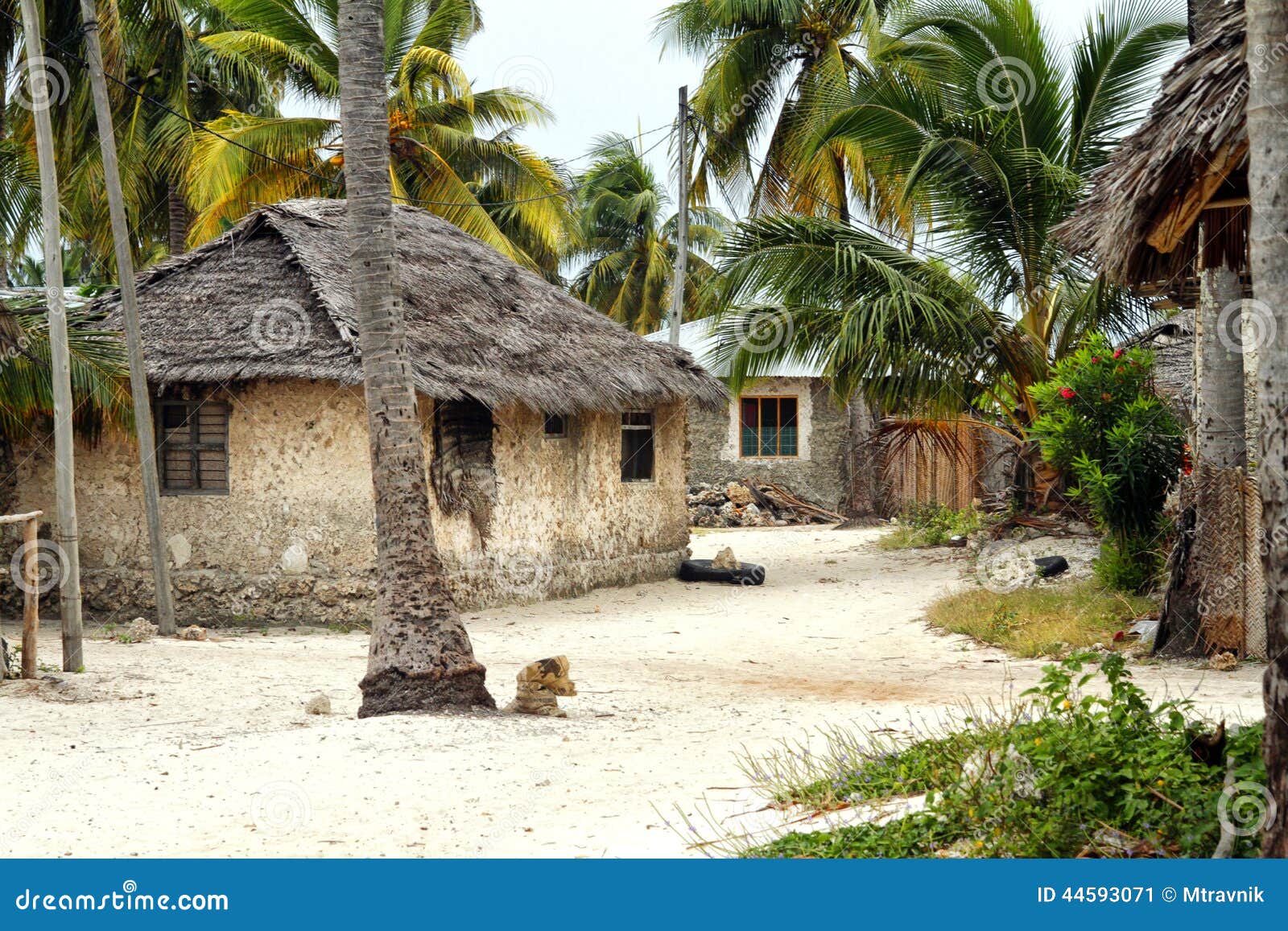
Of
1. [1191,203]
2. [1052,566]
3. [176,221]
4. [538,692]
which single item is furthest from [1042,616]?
[176,221]

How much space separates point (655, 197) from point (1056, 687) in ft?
110

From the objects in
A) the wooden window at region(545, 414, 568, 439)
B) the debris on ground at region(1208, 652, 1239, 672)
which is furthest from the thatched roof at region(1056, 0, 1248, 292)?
the wooden window at region(545, 414, 568, 439)

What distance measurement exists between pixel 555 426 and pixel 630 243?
80.1 feet

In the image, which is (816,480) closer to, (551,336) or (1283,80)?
(551,336)

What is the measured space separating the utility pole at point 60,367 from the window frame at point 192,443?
→ 300 cm

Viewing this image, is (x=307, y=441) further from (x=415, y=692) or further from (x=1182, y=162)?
(x=1182, y=162)

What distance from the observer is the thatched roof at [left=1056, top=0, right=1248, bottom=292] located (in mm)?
5812

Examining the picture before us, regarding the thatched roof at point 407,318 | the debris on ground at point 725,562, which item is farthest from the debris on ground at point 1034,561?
the thatched roof at point 407,318

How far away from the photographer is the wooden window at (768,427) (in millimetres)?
25516

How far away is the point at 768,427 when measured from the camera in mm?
25625

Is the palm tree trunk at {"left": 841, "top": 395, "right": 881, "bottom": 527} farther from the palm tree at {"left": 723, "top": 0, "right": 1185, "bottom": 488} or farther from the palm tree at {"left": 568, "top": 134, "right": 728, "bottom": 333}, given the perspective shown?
the palm tree at {"left": 568, "top": 134, "right": 728, "bottom": 333}

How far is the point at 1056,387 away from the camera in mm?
12523

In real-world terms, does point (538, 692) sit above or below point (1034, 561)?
below

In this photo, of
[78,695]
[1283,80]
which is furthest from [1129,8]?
[78,695]
